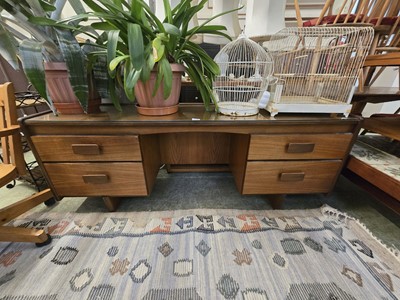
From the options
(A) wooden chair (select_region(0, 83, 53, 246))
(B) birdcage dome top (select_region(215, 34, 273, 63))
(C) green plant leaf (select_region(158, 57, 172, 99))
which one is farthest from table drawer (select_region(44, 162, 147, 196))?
(B) birdcage dome top (select_region(215, 34, 273, 63))

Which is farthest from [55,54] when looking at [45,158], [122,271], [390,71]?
[390,71]

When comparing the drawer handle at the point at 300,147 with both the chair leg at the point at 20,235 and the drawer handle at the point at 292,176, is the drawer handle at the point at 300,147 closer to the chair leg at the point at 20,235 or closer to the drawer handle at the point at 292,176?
the drawer handle at the point at 292,176

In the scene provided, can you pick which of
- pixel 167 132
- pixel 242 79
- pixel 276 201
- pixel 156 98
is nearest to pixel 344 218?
pixel 276 201

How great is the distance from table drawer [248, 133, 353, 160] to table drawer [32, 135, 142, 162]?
0.50 metres

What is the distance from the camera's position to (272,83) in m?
0.74

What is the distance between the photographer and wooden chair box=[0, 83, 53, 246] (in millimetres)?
631

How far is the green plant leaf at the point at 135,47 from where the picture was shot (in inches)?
20.1

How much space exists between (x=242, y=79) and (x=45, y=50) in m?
0.77

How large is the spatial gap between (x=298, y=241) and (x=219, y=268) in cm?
36

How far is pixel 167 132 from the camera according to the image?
0.65m

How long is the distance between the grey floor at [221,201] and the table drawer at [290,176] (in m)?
0.16

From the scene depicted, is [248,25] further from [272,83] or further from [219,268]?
[219,268]

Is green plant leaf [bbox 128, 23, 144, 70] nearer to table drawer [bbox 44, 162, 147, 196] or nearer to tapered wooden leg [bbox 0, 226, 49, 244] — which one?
table drawer [bbox 44, 162, 147, 196]

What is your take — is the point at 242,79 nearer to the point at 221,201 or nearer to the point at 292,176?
the point at 292,176
